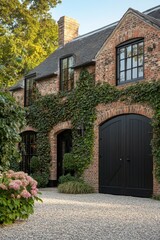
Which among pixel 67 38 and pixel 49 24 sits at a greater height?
pixel 49 24

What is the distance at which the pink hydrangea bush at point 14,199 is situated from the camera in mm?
7000

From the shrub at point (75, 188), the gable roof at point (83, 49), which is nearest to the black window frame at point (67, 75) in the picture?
the gable roof at point (83, 49)

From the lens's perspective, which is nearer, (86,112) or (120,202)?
(120,202)

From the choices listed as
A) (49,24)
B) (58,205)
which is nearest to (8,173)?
(58,205)

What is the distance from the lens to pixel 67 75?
673 inches

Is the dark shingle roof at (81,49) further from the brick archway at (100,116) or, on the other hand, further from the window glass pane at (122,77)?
the brick archway at (100,116)

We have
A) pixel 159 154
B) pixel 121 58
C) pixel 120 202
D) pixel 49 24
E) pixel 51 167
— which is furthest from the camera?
pixel 49 24

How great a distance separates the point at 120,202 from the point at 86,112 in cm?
487

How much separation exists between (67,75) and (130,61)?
4.05 metres

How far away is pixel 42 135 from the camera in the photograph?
58.3 feet

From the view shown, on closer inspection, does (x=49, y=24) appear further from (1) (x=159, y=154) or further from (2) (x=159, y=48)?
(1) (x=159, y=154)

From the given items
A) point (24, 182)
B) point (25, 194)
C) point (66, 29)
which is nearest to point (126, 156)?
point (24, 182)

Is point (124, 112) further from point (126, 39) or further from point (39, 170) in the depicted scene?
point (39, 170)

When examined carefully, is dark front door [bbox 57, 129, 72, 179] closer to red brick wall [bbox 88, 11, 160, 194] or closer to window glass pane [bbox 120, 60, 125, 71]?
red brick wall [bbox 88, 11, 160, 194]
